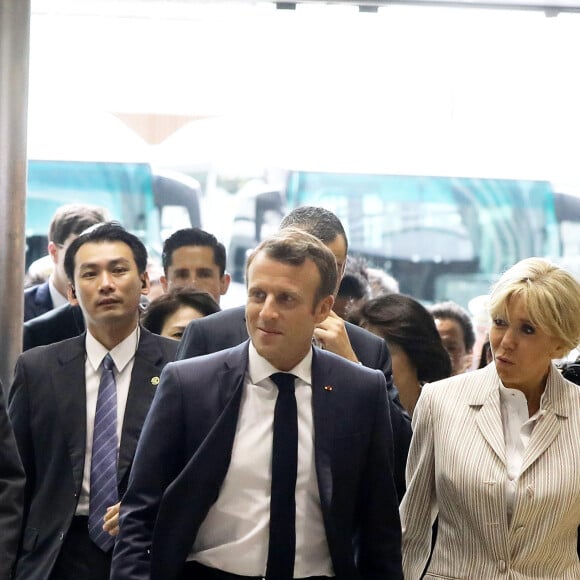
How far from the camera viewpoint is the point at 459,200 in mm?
9898

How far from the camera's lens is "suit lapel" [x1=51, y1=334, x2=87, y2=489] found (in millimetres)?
3256

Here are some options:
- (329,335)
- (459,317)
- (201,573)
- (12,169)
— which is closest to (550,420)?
(329,335)

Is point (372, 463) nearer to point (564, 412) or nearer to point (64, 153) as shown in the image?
point (564, 412)

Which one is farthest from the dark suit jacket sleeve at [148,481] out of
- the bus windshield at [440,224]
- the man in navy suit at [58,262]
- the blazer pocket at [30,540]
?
the bus windshield at [440,224]

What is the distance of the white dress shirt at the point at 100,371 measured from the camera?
3.34 meters

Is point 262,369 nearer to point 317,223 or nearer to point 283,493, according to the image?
point 283,493

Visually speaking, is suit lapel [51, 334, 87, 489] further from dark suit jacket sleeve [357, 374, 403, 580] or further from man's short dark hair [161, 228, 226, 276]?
man's short dark hair [161, 228, 226, 276]

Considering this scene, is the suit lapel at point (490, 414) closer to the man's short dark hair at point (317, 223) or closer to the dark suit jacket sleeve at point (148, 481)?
the man's short dark hair at point (317, 223)

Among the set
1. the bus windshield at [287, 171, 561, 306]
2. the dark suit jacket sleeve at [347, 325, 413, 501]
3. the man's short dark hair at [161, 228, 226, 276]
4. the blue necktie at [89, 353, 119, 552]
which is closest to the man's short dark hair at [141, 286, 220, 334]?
the man's short dark hair at [161, 228, 226, 276]

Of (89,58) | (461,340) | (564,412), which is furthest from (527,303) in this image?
(89,58)

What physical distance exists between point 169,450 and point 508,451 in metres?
1.03

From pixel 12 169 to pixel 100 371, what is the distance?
58.9 inches

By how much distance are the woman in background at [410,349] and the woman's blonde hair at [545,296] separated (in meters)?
1.06

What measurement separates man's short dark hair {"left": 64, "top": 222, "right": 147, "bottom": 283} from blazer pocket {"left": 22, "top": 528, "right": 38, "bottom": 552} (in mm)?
928
